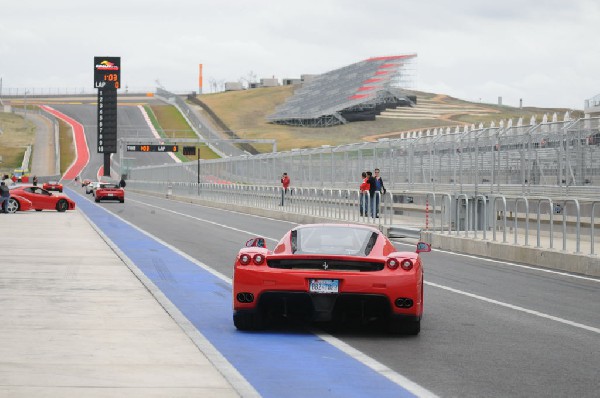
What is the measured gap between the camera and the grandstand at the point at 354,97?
571 ft

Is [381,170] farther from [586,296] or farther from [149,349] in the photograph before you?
[149,349]

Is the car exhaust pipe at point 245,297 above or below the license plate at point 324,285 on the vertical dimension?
below

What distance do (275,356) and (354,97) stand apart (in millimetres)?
166447

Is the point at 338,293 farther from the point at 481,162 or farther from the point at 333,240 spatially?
the point at 481,162

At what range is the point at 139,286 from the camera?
1669cm

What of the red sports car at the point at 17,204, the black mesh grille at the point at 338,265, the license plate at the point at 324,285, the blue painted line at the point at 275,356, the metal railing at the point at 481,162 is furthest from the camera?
the red sports car at the point at 17,204

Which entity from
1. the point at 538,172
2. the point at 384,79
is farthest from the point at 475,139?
the point at 384,79

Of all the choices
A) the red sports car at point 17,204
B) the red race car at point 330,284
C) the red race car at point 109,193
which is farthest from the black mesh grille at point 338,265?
the red race car at point 109,193

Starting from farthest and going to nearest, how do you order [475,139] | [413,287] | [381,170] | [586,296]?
[381,170], [475,139], [586,296], [413,287]

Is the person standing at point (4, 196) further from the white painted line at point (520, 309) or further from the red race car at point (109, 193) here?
the white painted line at point (520, 309)

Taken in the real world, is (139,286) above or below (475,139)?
below

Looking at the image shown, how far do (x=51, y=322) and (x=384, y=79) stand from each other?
16547 centimetres

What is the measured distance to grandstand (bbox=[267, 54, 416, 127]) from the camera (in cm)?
17400

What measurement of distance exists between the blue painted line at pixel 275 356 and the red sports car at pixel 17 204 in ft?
106
